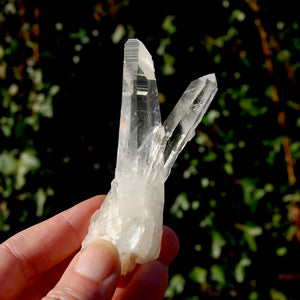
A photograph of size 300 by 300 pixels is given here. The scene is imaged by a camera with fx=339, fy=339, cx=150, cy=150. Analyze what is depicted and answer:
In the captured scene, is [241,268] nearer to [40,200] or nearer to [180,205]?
[180,205]

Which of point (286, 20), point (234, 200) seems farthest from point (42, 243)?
point (286, 20)

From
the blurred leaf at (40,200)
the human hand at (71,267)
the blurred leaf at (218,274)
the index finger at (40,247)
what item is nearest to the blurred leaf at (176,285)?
the blurred leaf at (218,274)

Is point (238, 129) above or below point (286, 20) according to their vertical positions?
below

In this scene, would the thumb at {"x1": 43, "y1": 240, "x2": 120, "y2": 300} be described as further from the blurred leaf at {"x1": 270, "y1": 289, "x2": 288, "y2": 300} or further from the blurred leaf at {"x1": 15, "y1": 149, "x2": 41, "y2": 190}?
the blurred leaf at {"x1": 270, "y1": 289, "x2": 288, "y2": 300}

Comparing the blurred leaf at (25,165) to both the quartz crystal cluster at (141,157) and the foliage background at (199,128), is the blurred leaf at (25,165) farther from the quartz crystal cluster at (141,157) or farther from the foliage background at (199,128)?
the quartz crystal cluster at (141,157)

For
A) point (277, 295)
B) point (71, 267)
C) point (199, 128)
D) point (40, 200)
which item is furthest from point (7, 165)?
point (277, 295)

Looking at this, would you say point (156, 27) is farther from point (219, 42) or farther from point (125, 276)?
point (125, 276)
